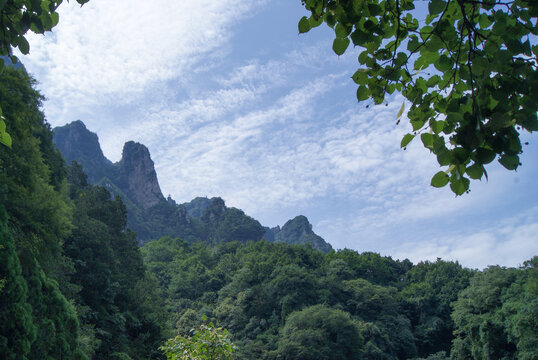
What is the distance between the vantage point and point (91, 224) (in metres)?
→ 20.8

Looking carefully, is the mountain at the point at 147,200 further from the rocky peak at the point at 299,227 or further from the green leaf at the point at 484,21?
the green leaf at the point at 484,21

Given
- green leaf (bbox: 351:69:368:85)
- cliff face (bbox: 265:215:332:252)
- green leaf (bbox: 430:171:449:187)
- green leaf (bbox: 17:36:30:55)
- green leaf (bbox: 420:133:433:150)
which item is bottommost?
green leaf (bbox: 430:171:449:187)

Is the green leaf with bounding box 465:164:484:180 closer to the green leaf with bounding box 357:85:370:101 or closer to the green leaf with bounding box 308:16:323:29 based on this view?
the green leaf with bounding box 357:85:370:101

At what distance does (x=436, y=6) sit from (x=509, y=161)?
594mm

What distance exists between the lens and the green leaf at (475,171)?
148cm

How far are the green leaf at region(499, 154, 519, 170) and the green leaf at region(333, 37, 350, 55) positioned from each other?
28.7 inches

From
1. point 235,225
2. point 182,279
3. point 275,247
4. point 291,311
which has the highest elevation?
point 235,225

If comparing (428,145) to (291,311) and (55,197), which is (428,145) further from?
(291,311)

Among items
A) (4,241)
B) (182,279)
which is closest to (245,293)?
(182,279)

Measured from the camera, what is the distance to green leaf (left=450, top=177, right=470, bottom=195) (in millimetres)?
1512

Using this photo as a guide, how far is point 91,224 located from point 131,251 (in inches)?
246

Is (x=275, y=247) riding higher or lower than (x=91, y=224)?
higher

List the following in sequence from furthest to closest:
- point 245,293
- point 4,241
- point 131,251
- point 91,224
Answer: point 245,293 → point 131,251 → point 91,224 → point 4,241

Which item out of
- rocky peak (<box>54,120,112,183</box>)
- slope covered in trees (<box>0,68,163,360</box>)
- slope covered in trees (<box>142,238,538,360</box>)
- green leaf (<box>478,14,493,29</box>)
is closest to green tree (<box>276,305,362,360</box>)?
slope covered in trees (<box>142,238,538,360</box>)
